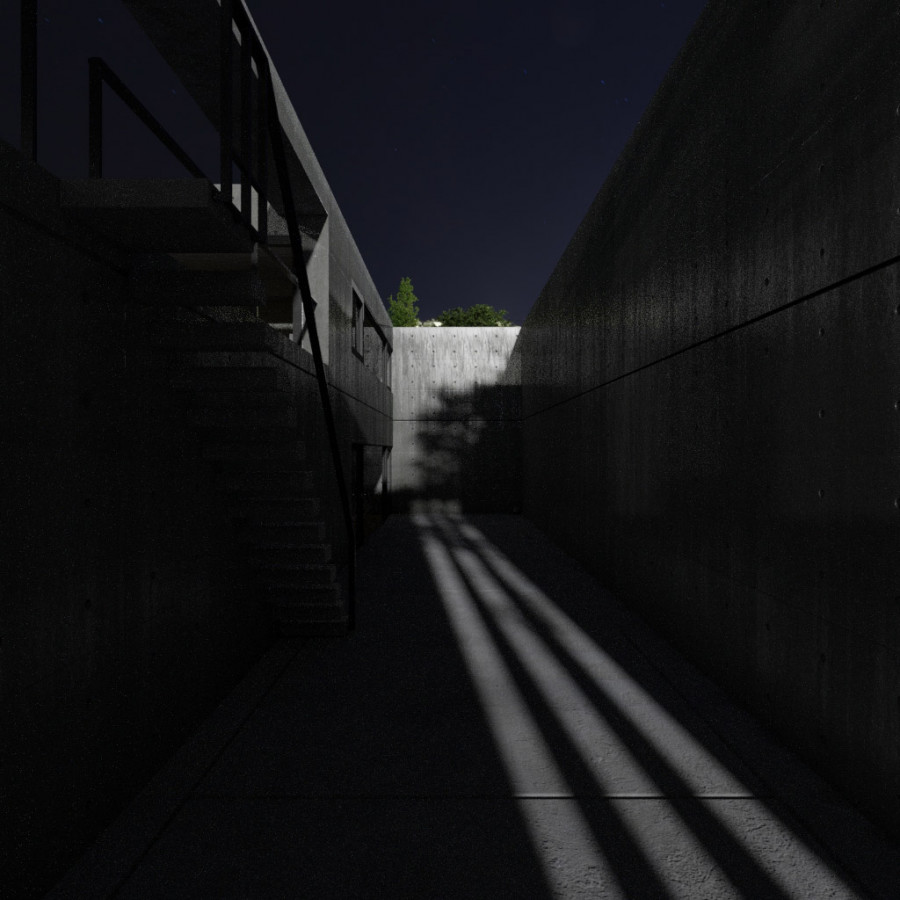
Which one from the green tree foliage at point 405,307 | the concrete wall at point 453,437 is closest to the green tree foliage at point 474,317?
the green tree foliage at point 405,307

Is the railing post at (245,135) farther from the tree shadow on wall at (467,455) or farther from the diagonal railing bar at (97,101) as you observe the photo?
the tree shadow on wall at (467,455)

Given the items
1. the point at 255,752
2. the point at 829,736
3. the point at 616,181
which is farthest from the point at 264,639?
the point at 616,181

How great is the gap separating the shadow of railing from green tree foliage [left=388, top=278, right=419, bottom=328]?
46715 mm

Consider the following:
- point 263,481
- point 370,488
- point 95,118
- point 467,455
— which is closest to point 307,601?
point 263,481

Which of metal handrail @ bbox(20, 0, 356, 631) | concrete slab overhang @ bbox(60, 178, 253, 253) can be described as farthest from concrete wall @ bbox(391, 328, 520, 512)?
concrete slab overhang @ bbox(60, 178, 253, 253)

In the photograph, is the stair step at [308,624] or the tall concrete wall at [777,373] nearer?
the tall concrete wall at [777,373]

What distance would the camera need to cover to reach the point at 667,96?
548cm

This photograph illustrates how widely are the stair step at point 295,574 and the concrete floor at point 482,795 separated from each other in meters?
0.58

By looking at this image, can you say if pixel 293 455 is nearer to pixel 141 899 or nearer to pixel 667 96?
pixel 141 899

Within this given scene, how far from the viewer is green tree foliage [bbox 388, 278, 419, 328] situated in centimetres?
5062

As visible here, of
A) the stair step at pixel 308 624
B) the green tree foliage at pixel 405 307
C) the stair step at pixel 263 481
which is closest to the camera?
the stair step at pixel 263 481

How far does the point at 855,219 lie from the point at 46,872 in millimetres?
4273

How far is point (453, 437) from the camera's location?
620 inches

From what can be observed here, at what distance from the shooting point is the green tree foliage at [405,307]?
50625mm
